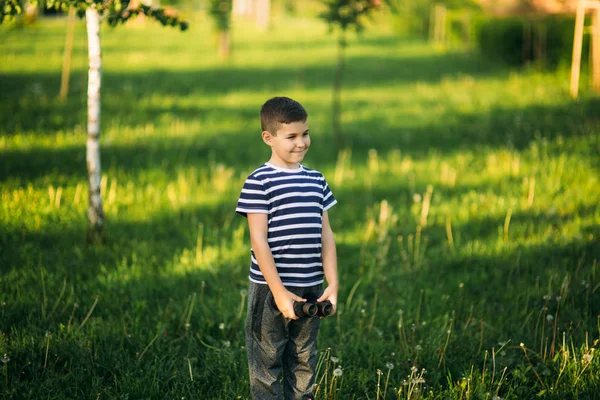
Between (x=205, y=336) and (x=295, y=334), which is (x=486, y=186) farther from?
(x=295, y=334)

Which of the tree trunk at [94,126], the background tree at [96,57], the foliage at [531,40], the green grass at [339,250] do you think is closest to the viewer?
the green grass at [339,250]

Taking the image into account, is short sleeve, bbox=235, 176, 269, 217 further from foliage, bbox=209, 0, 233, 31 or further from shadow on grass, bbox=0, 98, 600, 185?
foliage, bbox=209, 0, 233, 31

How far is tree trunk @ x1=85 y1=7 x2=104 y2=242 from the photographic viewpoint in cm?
508

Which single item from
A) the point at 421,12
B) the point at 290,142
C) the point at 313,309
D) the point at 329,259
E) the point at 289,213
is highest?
the point at 421,12

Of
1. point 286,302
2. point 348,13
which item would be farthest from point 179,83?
point 286,302

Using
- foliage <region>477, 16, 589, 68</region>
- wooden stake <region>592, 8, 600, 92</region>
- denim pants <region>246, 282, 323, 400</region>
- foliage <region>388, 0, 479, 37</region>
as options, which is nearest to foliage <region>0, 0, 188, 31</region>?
denim pants <region>246, 282, 323, 400</region>

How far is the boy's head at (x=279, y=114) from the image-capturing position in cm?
268

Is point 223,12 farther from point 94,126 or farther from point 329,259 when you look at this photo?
point 329,259

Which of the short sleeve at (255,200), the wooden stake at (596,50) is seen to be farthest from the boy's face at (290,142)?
the wooden stake at (596,50)

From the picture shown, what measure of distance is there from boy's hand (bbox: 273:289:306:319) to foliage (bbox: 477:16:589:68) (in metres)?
17.3

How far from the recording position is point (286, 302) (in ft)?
8.45

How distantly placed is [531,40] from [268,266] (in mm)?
21171

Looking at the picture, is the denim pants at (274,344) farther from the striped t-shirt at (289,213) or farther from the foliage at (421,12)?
the foliage at (421,12)

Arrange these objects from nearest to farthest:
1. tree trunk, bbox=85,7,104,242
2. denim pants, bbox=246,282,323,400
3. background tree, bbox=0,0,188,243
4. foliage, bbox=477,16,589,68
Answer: denim pants, bbox=246,282,323,400 < background tree, bbox=0,0,188,243 < tree trunk, bbox=85,7,104,242 < foliage, bbox=477,16,589,68
